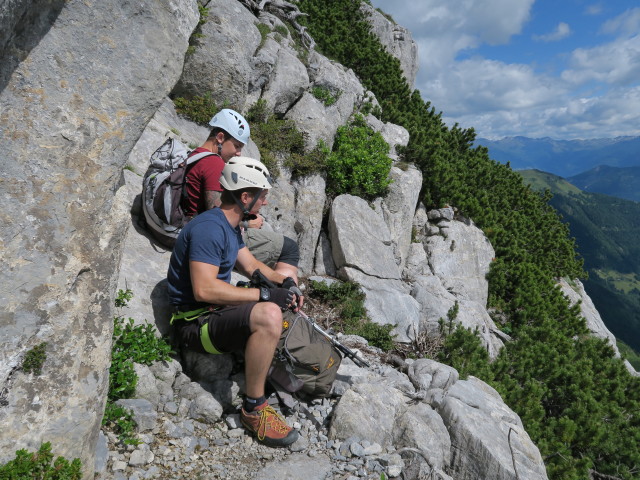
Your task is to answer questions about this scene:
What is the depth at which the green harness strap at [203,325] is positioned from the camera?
14.8ft

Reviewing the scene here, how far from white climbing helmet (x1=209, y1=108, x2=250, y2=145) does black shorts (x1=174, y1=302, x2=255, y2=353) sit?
335 cm

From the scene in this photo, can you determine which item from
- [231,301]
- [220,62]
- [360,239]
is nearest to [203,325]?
[231,301]

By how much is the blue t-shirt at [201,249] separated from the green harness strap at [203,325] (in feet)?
0.49

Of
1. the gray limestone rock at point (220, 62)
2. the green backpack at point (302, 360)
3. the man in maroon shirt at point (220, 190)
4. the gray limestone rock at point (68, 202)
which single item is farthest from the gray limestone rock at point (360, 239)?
the gray limestone rock at point (68, 202)

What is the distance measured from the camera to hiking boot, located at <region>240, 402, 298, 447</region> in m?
4.31

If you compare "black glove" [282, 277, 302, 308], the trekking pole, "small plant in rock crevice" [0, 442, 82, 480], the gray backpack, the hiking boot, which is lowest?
the hiking boot

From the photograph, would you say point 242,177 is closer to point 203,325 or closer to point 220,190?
point 220,190

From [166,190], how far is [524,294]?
1557cm

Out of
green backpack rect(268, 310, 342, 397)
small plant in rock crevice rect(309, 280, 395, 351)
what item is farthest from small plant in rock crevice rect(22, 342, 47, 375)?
small plant in rock crevice rect(309, 280, 395, 351)

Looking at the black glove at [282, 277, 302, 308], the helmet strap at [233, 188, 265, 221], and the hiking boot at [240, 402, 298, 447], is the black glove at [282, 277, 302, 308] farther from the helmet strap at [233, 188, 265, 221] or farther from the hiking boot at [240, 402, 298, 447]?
the hiking boot at [240, 402, 298, 447]

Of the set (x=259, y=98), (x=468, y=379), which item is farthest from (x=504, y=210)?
(x=468, y=379)

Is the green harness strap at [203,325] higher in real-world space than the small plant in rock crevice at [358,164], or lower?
lower

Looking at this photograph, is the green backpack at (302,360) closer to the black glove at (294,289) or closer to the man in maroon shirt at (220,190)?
the black glove at (294,289)

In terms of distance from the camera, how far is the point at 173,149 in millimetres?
6234
